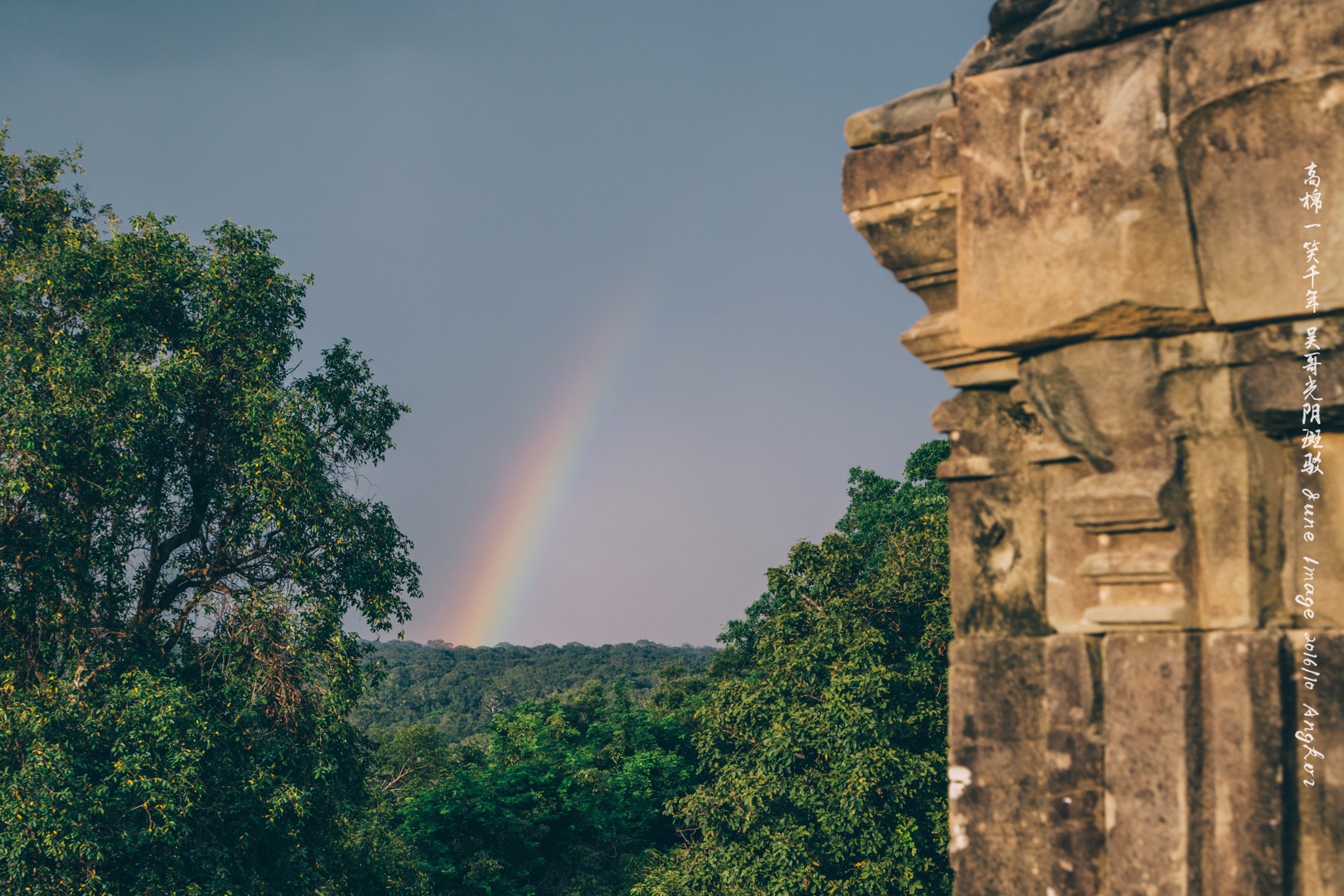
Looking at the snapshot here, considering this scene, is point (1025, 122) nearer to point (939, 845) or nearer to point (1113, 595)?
point (1113, 595)

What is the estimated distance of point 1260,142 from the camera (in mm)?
2184

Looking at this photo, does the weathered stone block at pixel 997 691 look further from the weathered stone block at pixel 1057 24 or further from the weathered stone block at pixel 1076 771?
the weathered stone block at pixel 1057 24

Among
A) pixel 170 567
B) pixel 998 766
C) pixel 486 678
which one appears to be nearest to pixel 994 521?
pixel 998 766

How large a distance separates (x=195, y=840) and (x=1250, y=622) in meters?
8.36

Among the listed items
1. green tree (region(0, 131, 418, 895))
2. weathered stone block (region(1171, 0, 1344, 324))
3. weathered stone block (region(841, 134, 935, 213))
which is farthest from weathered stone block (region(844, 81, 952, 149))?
green tree (region(0, 131, 418, 895))

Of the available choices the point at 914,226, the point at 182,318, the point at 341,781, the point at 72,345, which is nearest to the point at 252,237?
the point at 182,318

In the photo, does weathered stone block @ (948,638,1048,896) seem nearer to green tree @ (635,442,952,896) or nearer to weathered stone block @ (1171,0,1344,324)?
weathered stone block @ (1171,0,1344,324)

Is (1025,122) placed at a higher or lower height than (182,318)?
lower

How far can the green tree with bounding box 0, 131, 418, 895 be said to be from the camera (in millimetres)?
7996

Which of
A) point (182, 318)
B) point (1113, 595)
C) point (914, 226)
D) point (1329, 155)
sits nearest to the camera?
point (1329, 155)

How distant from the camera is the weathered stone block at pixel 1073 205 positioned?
2283mm

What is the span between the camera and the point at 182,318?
9.64m

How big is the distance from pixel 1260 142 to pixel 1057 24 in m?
0.53

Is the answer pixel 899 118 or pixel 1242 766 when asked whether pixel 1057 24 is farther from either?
pixel 1242 766
